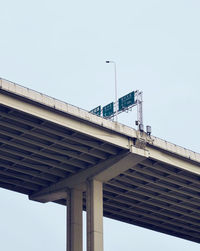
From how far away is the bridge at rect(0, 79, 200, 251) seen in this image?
84438mm

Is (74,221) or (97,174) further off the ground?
(97,174)

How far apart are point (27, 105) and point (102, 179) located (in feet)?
61.0

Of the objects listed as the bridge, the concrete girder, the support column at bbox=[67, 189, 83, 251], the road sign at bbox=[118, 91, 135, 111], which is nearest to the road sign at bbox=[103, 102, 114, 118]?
the road sign at bbox=[118, 91, 135, 111]

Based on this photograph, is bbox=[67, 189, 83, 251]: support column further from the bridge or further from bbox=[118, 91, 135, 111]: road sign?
bbox=[118, 91, 135, 111]: road sign

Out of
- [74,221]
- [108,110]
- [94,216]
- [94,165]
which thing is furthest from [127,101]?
[74,221]

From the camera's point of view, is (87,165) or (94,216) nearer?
(94,216)

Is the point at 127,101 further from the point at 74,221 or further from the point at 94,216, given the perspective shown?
the point at 74,221

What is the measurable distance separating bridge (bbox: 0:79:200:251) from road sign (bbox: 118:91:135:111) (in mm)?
6951

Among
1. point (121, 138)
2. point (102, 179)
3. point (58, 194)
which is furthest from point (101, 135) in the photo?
point (58, 194)

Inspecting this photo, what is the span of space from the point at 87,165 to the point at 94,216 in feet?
20.7

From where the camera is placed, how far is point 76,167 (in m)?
96.8

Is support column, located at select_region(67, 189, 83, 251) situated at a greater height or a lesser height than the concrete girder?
lesser

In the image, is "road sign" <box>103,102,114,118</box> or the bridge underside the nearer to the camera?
the bridge underside

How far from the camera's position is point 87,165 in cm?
9612
